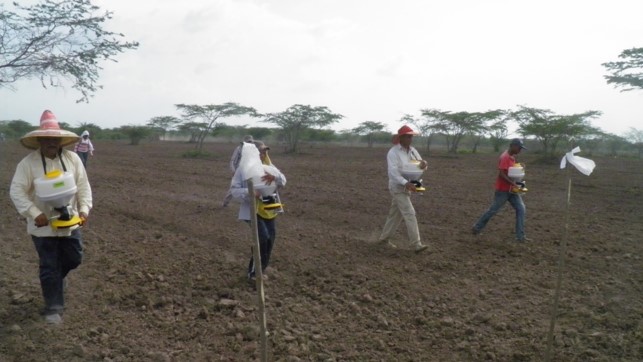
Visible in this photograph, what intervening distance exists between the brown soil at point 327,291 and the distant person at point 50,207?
1.10 ft

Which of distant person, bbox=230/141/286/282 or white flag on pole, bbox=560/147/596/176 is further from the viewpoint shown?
distant person, bbox=230/141/286/282

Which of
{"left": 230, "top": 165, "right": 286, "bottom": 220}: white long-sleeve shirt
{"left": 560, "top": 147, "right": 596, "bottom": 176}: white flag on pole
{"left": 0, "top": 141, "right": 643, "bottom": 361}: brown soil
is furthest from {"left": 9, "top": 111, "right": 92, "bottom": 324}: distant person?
{"left": 560, "top": 147, "right": 596, "bottom": 176}: white flag on pole

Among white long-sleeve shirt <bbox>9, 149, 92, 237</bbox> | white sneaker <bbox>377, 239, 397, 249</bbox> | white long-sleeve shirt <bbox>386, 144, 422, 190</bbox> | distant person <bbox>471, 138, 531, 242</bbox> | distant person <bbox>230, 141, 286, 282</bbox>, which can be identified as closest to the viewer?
white long-sleeve shirt <bbox>9, 149, 92, 237</bbox>

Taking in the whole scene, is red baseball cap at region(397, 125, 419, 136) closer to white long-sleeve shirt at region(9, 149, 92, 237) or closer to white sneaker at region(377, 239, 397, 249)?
white sneaker at region(377, 239, 397, 249)

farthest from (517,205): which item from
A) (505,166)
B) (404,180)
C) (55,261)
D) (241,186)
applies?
(55,261)

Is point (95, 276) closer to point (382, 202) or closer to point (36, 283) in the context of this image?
point (36, 283)

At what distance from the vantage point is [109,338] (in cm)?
336

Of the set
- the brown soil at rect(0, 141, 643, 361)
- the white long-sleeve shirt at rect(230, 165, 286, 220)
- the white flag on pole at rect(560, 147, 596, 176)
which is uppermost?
the white flag on pole at rect(560, 147, 596, 176)

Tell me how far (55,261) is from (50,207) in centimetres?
44

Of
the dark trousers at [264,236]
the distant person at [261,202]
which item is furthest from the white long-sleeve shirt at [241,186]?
the dark trousers at [264,236]

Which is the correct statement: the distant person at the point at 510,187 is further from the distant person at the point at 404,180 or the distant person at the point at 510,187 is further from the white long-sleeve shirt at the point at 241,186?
the white long-sleeve shirt at the point at 241,186

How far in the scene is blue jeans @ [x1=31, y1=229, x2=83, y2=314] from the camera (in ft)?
11.1

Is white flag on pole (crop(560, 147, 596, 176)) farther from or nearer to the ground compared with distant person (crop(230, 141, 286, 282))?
farther from the ground

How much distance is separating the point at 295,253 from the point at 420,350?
8.68ft
